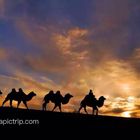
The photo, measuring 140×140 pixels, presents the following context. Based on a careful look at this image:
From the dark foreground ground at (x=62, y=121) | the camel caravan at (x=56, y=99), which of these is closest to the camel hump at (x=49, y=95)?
the camel caravan at (x=56, y=99)

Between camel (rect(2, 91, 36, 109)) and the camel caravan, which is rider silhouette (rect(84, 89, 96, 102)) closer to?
the camel caravan

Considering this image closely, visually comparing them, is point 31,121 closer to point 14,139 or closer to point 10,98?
point 14,139

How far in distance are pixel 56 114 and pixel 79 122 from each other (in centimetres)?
192

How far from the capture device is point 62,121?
30.3 metres

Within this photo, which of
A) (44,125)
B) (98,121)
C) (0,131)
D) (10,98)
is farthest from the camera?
(10,98)

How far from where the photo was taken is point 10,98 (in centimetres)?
3875

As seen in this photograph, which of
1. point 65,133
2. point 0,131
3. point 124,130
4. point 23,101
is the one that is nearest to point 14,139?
point 0,131

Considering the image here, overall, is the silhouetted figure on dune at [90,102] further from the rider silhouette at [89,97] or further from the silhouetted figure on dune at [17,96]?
the silhouetted figure on dune at [17,96]

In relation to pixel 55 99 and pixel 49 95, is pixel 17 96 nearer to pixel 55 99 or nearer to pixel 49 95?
pixel 49 95

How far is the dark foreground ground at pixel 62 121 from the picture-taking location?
2856cm

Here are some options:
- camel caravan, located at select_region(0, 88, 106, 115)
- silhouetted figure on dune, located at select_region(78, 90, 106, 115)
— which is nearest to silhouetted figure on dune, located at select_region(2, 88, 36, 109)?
camel caravan, located at select_region(0, 88, 106, 115)

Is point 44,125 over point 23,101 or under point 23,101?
under

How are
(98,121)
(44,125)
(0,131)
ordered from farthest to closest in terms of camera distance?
(98,121)
(44,125)
(0,131)

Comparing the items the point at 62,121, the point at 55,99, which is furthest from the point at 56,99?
the point at 62,121
